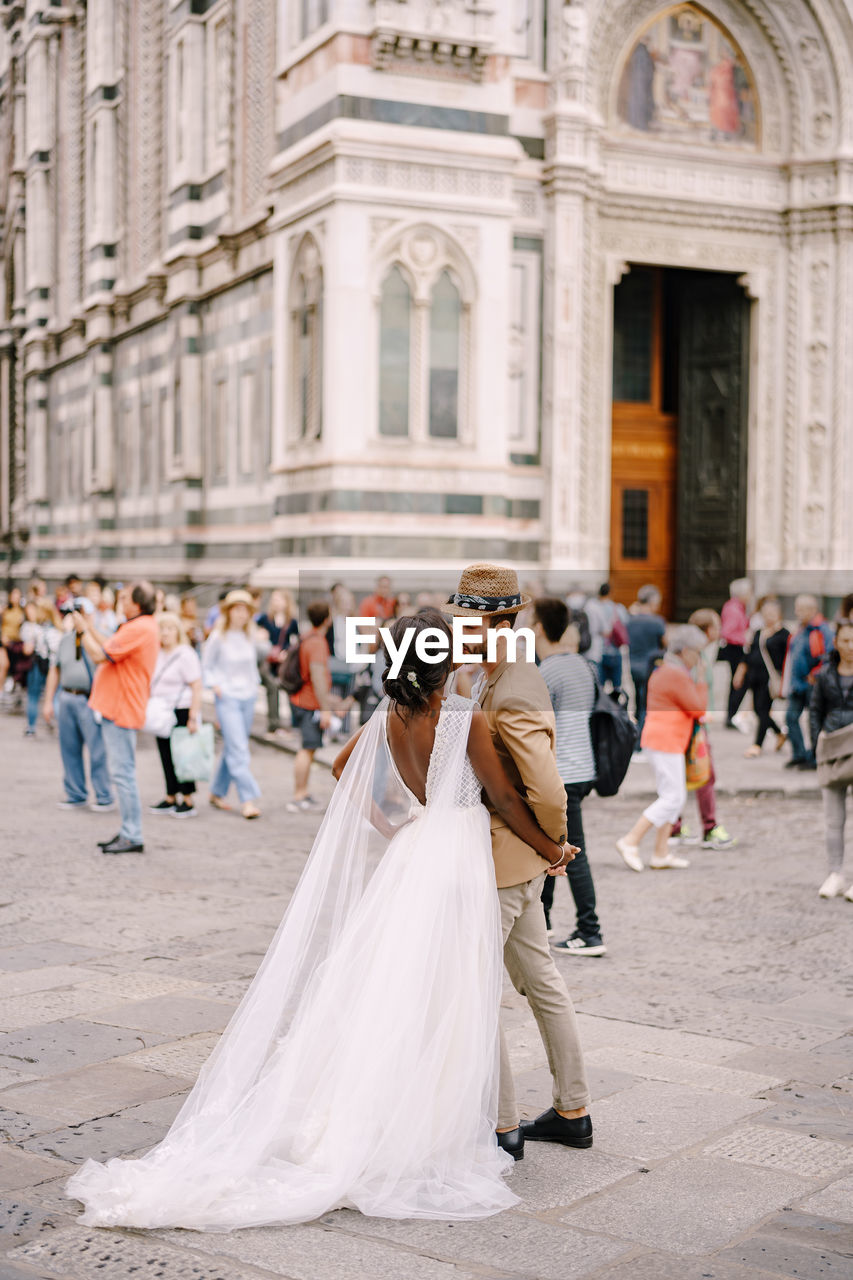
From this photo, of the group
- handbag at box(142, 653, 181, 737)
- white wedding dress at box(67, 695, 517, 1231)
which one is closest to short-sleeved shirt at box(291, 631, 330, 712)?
handbag at box(142, 653, 181, 737)

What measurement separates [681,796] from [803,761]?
17.8 feet

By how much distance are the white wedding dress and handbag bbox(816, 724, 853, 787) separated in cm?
444

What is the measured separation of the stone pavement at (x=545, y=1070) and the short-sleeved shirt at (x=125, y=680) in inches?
36.6

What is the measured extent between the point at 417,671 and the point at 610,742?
330 cm

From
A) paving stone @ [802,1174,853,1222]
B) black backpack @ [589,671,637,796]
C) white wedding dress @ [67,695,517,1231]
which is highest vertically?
black backpack @ [589,671,637,796]

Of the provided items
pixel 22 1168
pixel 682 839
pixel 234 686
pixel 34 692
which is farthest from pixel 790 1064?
A: pixel 34 692

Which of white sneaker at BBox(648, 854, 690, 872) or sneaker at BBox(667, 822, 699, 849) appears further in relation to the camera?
sneaker at BBox(667, 822, 699, 849)

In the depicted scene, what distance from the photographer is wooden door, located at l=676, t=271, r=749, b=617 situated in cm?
2433

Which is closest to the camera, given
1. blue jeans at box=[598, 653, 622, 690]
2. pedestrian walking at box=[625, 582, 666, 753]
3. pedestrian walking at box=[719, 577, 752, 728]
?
pedestrian walking at box=[625, 582, 666, 753]

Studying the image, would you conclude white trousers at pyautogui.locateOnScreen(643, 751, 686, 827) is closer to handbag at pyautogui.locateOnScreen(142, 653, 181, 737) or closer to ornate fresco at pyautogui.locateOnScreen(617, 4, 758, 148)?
handbag at pyautogui.locateOnScreen(142, 653, 181, 737)

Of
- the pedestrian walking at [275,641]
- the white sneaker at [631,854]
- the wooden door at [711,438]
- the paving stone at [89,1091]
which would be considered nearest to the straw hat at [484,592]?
the paving stone at [89,1091]

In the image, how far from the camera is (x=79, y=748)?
1188 centimetres

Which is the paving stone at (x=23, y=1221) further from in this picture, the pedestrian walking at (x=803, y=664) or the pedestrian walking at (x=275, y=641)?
the pedestrian walking at (x=275, y=641)

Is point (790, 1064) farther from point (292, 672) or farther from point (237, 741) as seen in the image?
point (292, 672)
